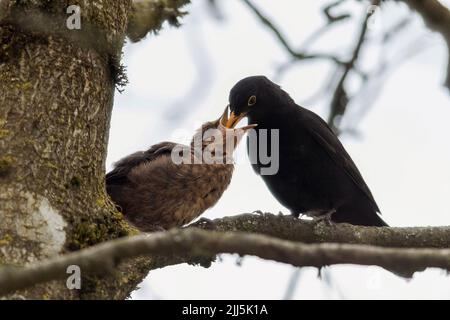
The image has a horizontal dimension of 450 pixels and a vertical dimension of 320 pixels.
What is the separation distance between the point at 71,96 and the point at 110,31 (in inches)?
21.9

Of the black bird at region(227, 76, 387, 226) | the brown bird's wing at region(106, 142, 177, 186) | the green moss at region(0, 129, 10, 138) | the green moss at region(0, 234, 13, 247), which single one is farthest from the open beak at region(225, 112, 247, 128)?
the green moss at region(0, 234, 13, 247)

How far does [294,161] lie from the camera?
20.3 ft

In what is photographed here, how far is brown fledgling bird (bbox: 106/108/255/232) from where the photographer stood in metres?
4.91

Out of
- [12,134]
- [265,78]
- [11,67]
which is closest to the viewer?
[12,134]

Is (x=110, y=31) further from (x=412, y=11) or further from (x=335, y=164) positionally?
(x=335, y=164)

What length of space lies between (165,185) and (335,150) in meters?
2.02

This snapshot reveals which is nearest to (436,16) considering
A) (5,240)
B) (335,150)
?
(335,150)

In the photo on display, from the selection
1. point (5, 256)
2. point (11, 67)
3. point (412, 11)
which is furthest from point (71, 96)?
point (412, 11)

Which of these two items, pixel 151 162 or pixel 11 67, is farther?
pixel 151 162

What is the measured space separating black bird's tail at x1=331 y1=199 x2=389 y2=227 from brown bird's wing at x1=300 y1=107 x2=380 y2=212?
0.22 ft

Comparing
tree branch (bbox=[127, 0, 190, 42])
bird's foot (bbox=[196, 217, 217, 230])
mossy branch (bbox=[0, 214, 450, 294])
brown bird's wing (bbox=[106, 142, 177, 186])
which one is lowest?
mossy branch (bbox=[0, 214, 450, 294])

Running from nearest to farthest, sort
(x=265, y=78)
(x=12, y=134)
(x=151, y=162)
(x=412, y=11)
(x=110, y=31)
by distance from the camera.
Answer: (x=12, y=134)
(x=110, y=31)
(x=412, y=11)
(x=151, y=162)
(x=265, y=78)

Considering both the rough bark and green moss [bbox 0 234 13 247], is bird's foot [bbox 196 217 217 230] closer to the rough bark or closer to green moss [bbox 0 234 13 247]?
the rough bark

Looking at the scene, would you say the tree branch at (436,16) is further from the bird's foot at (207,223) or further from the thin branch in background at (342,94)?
the bird's foot at (207,223)
